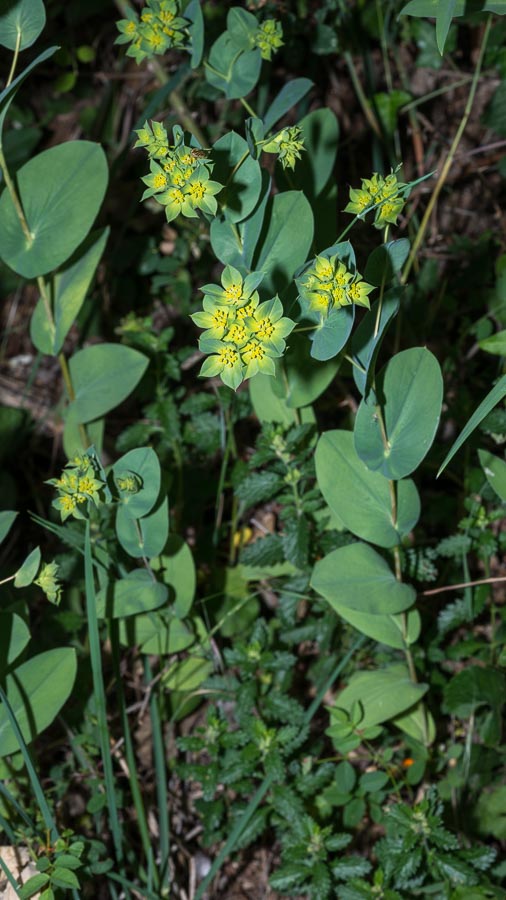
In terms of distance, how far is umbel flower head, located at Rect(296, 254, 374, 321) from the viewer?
4.23 ft

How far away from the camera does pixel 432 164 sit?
2760 mm

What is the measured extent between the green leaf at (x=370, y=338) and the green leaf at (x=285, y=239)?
0.21m

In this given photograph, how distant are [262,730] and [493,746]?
51 centimetres

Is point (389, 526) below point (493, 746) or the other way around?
the other way around

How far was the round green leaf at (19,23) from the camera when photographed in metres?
1.62

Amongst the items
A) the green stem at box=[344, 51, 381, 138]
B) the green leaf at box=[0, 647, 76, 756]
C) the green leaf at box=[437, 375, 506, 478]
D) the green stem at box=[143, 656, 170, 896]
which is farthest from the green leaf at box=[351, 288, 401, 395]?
the green stem at box=[344, 51, 381, 138]

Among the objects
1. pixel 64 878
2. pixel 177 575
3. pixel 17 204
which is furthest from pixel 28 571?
pixel 17 204

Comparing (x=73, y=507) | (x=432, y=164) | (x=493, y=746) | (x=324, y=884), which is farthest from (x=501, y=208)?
(x=324, y=884)

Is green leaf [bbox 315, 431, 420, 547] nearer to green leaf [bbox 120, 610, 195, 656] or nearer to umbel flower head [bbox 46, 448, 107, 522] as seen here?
umbel flower head [bbox 46, 448, 107, 522]

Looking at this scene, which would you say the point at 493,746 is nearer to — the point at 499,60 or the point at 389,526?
the point at 389,526

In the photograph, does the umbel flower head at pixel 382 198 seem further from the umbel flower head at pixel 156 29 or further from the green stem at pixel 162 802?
the green stem at pixel 162 802

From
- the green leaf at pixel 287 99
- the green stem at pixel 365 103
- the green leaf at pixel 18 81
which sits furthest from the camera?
the green stem at pixel 365 103

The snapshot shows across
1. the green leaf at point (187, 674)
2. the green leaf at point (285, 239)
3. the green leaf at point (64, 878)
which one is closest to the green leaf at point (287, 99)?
the green leaf at point (285, 239)

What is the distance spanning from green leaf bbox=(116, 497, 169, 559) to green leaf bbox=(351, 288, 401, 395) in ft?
1.61
